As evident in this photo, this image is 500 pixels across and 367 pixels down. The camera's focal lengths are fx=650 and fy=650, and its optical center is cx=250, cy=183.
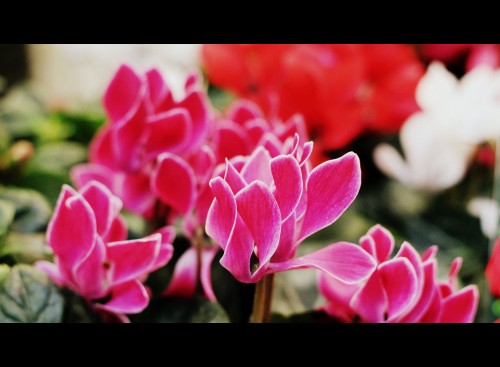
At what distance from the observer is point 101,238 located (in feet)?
1.36

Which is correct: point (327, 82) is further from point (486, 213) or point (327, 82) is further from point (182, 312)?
point (182, 312)

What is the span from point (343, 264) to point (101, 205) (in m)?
0.16

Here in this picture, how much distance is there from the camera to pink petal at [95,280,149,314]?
417mm

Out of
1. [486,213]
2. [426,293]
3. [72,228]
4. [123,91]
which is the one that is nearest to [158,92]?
[123,91]

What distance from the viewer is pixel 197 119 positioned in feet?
1.61

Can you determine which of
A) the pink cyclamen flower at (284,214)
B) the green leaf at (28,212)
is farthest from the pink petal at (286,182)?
the green leaf at (28,212)

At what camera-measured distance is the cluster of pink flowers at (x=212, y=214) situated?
14.2 inches

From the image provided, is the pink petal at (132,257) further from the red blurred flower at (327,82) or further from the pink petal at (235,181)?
the red blurred flower at (327,82)

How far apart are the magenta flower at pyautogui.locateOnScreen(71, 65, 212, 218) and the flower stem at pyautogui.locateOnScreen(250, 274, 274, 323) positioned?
123mm

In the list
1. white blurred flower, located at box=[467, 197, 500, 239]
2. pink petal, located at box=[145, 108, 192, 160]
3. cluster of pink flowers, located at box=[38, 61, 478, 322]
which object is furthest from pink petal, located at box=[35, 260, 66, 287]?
white blurred flower, located at box=[467, 197, 500, 239]

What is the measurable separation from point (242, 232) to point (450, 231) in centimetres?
43

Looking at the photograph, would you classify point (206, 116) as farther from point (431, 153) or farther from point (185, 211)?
point (431, 153)
